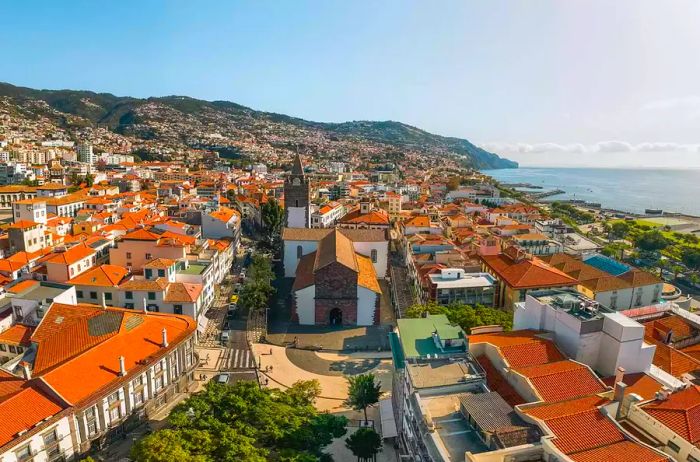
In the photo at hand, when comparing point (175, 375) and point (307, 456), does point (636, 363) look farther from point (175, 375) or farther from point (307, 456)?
point (175, 375)

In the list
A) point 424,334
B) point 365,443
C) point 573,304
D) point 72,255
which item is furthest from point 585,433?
point 72,255

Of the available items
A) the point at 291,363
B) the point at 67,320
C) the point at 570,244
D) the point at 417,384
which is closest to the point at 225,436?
the point at 417,384

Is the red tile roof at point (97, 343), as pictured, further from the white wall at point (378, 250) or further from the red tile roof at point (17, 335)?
the white wall at point (378, 250)

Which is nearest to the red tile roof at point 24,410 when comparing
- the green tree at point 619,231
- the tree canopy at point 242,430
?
the tree canopy at point 242,430

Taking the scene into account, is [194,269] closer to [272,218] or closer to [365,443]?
[272,218]

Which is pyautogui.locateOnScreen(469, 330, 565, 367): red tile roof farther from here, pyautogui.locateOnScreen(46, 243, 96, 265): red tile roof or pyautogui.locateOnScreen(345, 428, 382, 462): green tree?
pyautogui.locateOnScreen(46, 243, 96, 265): red tile roof
